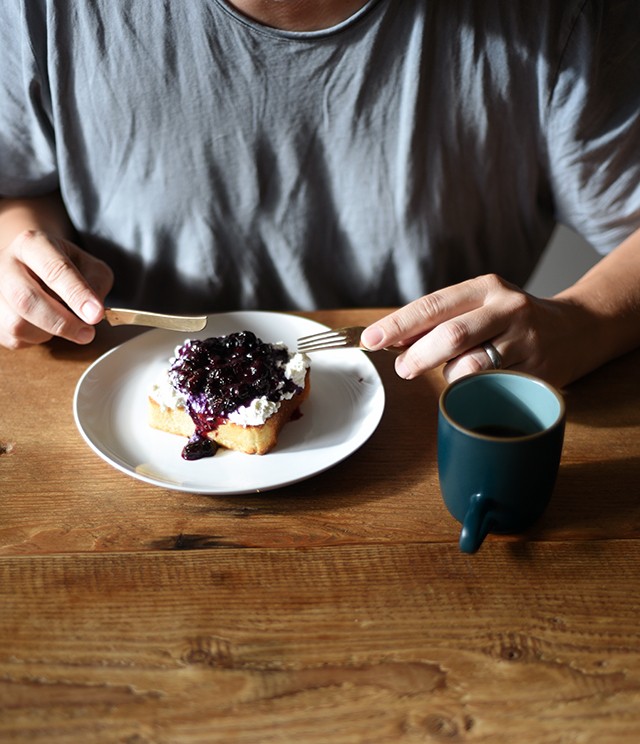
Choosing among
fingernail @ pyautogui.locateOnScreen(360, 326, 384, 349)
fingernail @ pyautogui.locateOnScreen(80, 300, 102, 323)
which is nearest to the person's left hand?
fingernail @ pyautogui.locateOnScreen(360, 326, 384, 349)

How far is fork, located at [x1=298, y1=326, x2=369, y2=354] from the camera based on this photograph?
1141 millimetres

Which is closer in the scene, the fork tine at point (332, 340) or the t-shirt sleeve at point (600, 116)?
the fork tine at point (332, 340)

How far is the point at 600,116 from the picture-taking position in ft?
4.46

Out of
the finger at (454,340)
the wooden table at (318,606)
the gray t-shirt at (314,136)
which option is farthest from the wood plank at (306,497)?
the gray t-shirt at (314,136)

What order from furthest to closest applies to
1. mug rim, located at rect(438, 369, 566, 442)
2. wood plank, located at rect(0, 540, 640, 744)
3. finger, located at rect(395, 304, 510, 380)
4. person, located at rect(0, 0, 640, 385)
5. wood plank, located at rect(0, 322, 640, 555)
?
person, located at rect(0, 0, 640, 385), finger, located at rect(395, 304, 510, 380), wood plank, located at rect(0, 322, 640, 555), mug rim, located at rect(438, 369, 566, 442), wood plank, located at rect(0, 540, 640, 744)

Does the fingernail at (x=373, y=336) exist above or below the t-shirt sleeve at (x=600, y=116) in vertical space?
below

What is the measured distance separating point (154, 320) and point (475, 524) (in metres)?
0.60

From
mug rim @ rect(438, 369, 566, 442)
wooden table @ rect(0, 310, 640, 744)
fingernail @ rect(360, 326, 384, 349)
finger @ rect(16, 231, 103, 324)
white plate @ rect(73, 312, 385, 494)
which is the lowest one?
white plate @ rect(73, 312, 385, 494)

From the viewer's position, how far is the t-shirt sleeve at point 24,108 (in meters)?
1.25

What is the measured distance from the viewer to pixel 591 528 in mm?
924

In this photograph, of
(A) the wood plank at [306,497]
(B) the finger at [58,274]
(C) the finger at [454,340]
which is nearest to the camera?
(A) the wood plank at [306,497]

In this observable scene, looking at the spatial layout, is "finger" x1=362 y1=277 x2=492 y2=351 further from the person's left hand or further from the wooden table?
the wooden table

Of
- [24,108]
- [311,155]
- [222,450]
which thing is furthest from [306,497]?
[24,108]

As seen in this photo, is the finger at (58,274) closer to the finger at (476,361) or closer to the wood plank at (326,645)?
the wood plank at (326,645)
